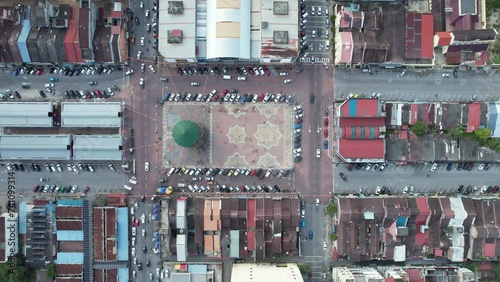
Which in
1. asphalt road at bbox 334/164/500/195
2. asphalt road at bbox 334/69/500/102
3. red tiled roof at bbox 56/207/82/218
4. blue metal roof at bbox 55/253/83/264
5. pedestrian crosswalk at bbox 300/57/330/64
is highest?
pedestrian crosswalk at bbox 300/57/330/64

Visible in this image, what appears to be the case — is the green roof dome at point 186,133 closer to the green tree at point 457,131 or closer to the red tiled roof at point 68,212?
the red tiled roof at point 68,212

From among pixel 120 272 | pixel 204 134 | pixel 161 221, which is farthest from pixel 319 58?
pixel 120 272

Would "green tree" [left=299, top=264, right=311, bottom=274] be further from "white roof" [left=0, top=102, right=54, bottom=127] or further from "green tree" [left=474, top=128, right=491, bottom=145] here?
"white roof" [left=0, top=102, right=54, bottom=127]

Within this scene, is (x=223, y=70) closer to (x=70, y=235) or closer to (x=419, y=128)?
(x=419, y=128)

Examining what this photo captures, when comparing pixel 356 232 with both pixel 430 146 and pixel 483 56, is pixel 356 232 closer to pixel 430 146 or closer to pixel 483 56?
pixel 430 146

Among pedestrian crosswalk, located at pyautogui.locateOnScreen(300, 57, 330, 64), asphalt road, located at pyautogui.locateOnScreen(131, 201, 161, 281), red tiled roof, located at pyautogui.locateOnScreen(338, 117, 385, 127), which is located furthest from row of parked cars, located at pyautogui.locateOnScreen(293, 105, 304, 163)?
asphalt road, located at pyautogui.locateOnScreen(131, 201, 161, 281)

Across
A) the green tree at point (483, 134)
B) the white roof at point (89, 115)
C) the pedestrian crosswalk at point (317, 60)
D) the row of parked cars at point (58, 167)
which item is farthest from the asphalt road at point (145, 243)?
the green tree at point (483, 134)
